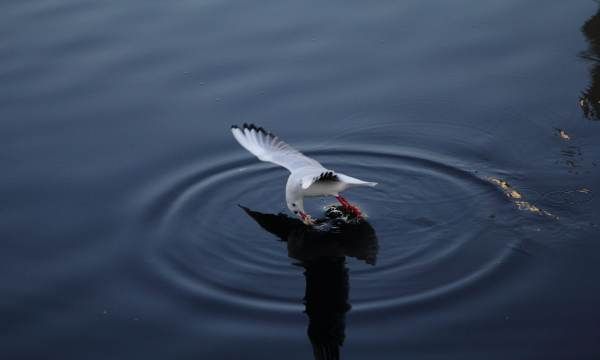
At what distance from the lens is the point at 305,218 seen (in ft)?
29.8

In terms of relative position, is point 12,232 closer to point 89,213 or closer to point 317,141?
point 89,213

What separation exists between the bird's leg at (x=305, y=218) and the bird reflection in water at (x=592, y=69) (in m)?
3.29

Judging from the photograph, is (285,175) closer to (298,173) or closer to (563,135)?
(298,173)

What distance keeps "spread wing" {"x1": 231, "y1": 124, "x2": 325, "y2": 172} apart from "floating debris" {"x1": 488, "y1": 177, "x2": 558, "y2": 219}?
1.65 meters

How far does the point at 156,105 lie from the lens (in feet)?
37.1

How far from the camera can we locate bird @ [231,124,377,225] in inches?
338

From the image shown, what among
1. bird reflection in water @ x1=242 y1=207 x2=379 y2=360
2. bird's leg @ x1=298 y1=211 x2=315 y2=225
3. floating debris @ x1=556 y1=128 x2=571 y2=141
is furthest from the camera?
floating debris @ x1=556 y1=128 x2=571 y2=141

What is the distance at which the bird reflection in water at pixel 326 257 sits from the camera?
7480mm

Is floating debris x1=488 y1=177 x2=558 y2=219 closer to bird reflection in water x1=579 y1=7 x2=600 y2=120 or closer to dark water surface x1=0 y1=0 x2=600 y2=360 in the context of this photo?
dark water surface x1=0 y1=0 x2=600 y2=360

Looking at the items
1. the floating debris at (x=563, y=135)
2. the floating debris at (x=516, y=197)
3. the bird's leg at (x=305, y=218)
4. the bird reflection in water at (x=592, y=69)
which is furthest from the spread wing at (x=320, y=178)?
the bird reflection in water at (x=592, y=69)

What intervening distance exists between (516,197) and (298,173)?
1.96 m

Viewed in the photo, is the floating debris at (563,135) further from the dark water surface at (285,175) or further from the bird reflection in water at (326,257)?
the bird reflection in water at (326,257)

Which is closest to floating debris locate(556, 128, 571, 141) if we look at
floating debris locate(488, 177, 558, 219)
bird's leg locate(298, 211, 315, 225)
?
floating debris locate(488, 177, 558, 219)

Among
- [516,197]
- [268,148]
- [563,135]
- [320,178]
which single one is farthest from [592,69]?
[320,178]
